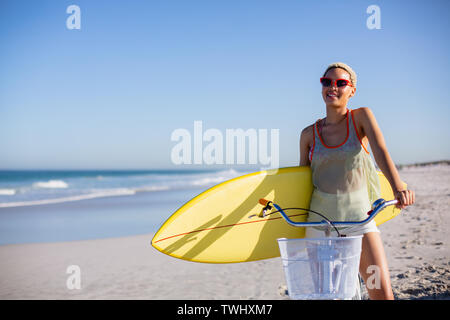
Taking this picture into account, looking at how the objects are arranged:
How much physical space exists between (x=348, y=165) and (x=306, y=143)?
326 millimetres

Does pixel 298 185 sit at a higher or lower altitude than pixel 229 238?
higher

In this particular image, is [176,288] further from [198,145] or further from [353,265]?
[353,265]

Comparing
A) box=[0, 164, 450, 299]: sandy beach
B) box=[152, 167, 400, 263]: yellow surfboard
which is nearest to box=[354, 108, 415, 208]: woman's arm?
box=[152, 167, 400, 263]: yellow surfboard

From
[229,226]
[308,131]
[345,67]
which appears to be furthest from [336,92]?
[229,226]

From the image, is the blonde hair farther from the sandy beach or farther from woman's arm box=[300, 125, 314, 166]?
the sandy beach

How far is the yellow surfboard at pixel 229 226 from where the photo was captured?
2.66 metres

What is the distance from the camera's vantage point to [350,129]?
2.09 m

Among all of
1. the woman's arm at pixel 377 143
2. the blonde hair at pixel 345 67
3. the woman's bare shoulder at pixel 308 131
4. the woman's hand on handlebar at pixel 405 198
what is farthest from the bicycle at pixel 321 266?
the blonde hair at pixel 345 67

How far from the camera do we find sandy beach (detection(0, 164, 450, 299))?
153 inches

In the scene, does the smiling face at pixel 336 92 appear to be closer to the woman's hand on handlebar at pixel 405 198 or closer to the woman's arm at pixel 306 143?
the woman's arm at pixel 306 143

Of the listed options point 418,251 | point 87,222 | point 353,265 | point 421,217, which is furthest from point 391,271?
point 87,222

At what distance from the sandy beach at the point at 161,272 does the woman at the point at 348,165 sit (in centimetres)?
183

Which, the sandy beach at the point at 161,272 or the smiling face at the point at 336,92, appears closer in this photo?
the smiling face at the point at 336,92

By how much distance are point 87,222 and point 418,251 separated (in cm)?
621
